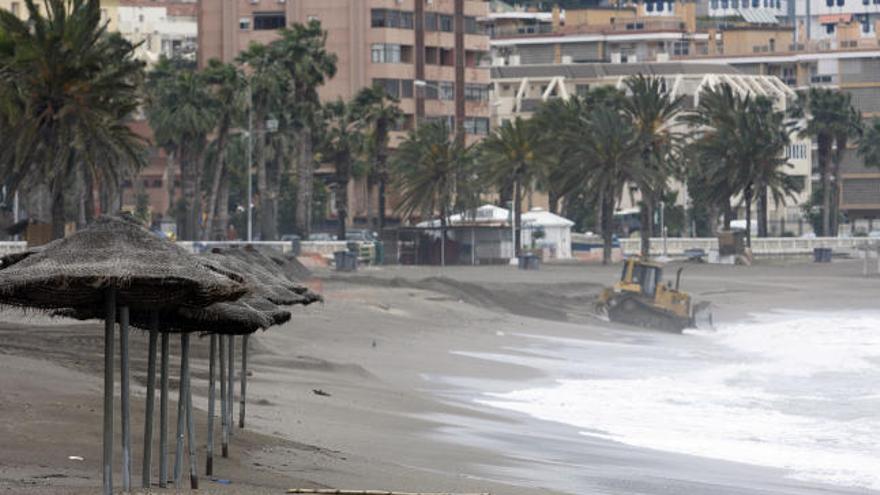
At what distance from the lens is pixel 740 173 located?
307 feet

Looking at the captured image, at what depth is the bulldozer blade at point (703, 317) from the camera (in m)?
51.6

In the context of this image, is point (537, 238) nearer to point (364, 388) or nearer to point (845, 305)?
point (845, 305)

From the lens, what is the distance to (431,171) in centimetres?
9200

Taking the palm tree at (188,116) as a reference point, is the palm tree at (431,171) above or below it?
below

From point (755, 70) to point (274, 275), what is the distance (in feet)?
474

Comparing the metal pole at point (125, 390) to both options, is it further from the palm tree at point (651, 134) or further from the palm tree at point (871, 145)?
the palm tree at point (871, 145)

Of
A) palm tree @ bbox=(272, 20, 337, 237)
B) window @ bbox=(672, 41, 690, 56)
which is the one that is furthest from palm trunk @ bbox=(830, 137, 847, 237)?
window @ bbox=(672, 41, 690, 56)

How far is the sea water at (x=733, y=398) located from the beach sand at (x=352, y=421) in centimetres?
93

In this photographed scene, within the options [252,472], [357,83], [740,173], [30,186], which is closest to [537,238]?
[740,173]

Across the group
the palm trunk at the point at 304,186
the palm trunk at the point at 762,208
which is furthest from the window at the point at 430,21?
the palm trunk at the point at 304,186

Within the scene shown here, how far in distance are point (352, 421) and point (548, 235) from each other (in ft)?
236

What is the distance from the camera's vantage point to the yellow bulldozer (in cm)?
5003

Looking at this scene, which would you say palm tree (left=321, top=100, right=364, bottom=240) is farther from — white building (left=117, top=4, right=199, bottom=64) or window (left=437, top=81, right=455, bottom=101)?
white building (left=117, top=4, right=199, bottom=64)

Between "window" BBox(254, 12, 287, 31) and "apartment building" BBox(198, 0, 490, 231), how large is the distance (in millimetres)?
59
